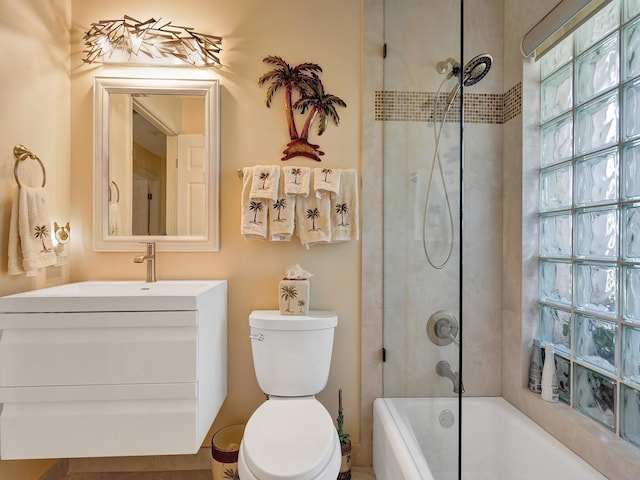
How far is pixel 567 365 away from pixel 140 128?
2.07m

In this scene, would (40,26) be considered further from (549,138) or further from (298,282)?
(549,138)

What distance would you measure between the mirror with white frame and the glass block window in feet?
4.73

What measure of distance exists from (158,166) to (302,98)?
758 millimetres

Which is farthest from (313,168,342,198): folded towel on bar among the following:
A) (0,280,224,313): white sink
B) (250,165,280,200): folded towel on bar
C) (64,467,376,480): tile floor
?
(64,467,376,480): tile floor

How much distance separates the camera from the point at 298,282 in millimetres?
1782

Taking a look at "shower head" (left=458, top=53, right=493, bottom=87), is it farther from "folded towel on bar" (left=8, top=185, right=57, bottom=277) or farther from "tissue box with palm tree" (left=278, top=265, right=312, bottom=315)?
"folded towel on bar" (left=8, top=185, right=57, bottom=277)

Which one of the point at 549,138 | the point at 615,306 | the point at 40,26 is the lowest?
the point at 615,306

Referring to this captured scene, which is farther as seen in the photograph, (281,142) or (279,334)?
(281,142)

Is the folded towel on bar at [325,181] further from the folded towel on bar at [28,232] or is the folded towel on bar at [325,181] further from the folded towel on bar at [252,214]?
the folded towel on bar at [28,232]

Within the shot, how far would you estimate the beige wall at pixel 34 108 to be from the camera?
4.95 feet

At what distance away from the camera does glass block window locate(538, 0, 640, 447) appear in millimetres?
1205

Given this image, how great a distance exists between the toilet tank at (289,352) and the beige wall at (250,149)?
226 millimetres

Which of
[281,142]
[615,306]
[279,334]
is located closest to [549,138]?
[615,306]

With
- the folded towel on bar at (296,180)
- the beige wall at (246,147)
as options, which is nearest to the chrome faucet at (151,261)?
the beige wall at (246,147)
